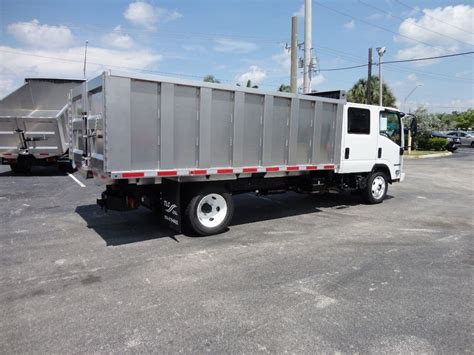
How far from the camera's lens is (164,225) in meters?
7.45

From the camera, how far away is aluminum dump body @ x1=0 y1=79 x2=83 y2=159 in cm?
1402

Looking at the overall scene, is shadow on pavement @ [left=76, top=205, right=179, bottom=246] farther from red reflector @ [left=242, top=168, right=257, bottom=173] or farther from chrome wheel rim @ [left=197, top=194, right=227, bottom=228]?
red reflector @ [left=242, top=168, right=257, bottom=173]

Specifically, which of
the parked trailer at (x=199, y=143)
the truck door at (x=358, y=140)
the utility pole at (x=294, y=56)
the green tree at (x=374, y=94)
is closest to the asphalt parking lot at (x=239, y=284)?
the parked trailer at (x=199, y=143)

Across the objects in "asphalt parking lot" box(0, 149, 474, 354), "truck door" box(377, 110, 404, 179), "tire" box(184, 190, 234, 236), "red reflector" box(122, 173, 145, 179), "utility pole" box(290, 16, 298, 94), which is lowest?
"asphalt parking lot" box(0, 149, 474, 354)

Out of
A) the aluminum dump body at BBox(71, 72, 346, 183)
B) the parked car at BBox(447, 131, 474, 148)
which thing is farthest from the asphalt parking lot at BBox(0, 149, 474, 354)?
the parked car at BBox(447, 131, 474, 148)

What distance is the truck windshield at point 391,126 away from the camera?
9875mm

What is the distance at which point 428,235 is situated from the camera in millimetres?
7125

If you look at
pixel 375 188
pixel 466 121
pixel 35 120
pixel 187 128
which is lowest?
pixel 375 188

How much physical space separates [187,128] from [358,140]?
4815 millimetres

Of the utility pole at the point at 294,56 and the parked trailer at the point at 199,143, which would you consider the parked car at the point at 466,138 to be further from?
the parked trailer at the point at 199,143

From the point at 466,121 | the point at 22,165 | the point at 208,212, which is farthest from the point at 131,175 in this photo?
the point at 466,121

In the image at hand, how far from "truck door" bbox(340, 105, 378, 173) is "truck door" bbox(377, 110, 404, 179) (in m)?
0.27

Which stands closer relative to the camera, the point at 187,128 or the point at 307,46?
the point at 187,128

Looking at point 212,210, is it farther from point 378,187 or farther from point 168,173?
point 378,187
